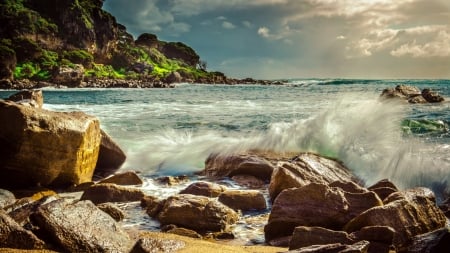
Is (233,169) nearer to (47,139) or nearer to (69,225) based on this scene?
(47,139)

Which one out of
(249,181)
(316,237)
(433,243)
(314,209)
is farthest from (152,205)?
(433,243)

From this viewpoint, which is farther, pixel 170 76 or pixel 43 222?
pixel 170 76

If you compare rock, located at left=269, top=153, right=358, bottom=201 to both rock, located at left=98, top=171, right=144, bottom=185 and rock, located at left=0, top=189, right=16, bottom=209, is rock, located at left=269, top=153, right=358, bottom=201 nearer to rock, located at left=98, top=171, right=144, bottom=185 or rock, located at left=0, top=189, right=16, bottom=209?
rock, located at left=98, top=171, right=144, bottom=185

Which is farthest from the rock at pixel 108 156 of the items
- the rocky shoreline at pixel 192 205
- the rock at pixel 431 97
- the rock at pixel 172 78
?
the rock at pixel 172 78

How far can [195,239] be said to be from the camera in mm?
4613

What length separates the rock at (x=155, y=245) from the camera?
363 centimetres

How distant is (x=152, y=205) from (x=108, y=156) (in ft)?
12.2

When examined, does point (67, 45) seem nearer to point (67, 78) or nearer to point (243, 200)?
point (67, 78)

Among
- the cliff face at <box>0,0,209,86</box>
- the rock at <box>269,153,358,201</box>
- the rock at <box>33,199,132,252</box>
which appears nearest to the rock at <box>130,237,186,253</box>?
the rock at <box>33,199,132,252</box>

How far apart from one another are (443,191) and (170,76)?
78781mm

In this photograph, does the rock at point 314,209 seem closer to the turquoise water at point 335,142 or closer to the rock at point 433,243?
the rock at point 433,243

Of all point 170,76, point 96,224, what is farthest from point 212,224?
point 170,76

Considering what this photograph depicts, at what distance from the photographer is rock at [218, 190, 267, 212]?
595 centimetres

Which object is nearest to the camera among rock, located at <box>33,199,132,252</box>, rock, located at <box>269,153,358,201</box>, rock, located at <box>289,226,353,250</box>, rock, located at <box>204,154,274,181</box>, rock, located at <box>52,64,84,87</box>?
rock, located at <box>33,199,132,252</box>
